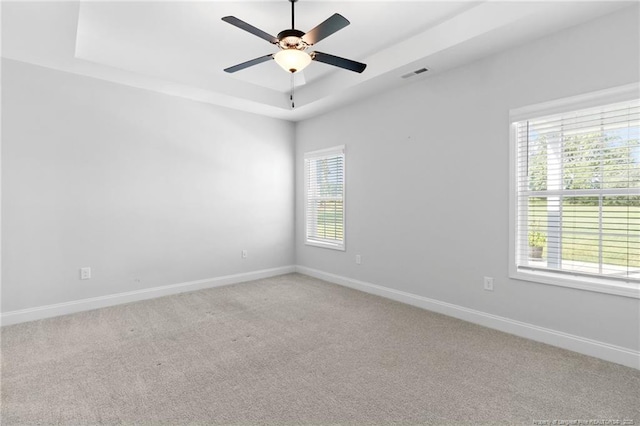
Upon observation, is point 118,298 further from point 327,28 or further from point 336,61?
point 327,28

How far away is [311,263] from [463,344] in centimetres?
292

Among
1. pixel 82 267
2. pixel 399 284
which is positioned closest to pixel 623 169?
pixel 399 284

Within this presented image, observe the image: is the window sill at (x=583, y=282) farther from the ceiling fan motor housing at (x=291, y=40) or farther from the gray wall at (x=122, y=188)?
the gray wall at (x=122, y=188)

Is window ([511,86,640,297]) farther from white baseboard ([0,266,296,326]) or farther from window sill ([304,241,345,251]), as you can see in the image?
white baseboard ([0,266,296,326])

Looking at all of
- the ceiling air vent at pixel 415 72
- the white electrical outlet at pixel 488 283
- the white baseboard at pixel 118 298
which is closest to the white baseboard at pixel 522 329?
the white electrical outlet at pixel 488 283

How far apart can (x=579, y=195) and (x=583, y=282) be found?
0.71 metres

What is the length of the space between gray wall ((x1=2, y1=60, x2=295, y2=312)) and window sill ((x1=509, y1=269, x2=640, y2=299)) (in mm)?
3599

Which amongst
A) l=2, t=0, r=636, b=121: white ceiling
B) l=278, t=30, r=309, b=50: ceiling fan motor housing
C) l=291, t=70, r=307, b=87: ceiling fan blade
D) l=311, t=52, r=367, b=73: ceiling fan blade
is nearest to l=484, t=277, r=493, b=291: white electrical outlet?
l=2, t=0, r=636, b=121: white ceiling

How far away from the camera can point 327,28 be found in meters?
2.23

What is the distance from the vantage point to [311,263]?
17.4ft

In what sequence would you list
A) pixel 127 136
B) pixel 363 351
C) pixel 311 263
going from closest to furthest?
pixel 363 351 → pixel 127 136 → pixel 311 263

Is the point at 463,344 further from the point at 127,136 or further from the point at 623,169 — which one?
the point at 127,136

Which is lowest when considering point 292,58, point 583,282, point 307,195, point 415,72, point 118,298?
point 118,298

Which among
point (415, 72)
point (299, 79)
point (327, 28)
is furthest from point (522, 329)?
point (299, 79)
